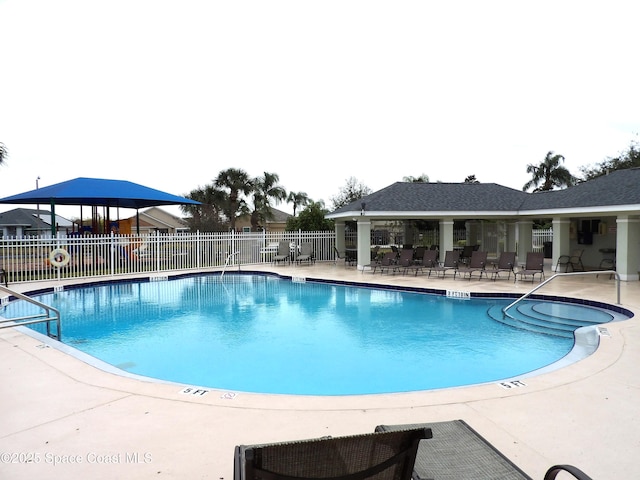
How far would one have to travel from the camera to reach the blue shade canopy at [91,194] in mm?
17750

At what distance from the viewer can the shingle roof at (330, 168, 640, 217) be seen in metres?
14.2

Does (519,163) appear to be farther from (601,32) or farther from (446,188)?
(601,32)

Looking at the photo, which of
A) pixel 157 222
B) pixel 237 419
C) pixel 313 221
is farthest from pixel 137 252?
pixel 157 222

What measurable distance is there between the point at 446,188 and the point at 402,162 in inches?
874

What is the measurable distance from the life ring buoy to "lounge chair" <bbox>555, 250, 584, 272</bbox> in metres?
18.2

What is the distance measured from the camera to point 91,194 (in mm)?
17812

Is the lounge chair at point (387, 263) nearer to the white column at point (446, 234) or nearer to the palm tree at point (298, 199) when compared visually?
the white column at point (446, 234)

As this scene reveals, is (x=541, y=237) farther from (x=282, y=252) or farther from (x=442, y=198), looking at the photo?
(x=282, y=252)

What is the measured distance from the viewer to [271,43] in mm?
13969

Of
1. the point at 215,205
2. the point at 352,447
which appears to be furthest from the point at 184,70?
the point at 215,205

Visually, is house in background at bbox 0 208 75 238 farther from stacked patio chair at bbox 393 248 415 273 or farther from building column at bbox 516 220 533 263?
building column at bbox 516 220 533 263

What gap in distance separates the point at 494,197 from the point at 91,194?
17.9 meters

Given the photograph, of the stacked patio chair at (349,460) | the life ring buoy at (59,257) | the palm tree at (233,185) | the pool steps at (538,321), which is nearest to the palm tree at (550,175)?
the palm tree at (233,185)

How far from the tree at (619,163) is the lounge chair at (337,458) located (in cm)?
4154
